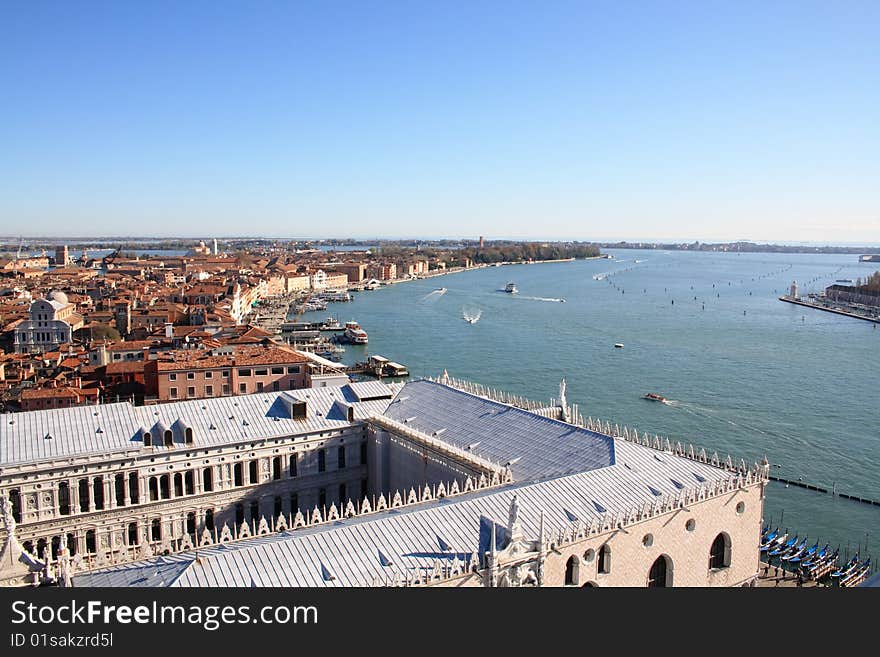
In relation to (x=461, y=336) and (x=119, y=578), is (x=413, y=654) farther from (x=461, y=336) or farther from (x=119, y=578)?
(x=461, y=336)

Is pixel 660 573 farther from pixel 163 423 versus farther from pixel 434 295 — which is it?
pixel 434 295

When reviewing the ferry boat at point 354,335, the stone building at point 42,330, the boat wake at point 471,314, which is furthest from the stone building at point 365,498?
the boat wake at point 471,314

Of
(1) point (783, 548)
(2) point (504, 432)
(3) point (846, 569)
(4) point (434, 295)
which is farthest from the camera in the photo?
(4) point (434, 295)

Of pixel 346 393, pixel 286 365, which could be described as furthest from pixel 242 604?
pixel 286 365

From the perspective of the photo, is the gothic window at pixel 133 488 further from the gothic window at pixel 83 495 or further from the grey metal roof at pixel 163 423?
the gothic window at pixel 83 495

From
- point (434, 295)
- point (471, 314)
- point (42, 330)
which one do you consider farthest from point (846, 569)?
point (434, 295)

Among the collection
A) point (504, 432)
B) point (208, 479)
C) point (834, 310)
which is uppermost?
point (504, 432)
